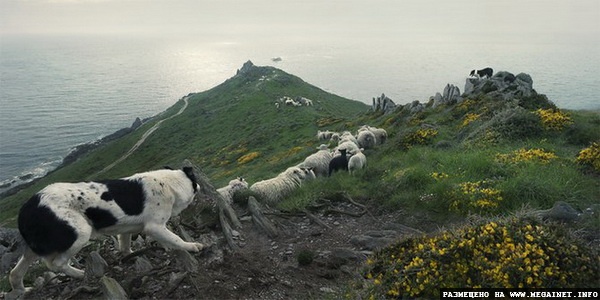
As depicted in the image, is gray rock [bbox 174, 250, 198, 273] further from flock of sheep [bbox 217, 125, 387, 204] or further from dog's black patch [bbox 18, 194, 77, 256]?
flock of sheep [bbox 217, 125, 387, 204]

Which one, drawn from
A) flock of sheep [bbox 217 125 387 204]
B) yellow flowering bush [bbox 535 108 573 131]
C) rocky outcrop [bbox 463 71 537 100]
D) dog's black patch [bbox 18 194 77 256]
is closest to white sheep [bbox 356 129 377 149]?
flock of sheep [bbox 217 125 387 204]

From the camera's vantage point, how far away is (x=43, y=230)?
7352 mm

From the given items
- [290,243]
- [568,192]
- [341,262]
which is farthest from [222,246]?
[568,192]

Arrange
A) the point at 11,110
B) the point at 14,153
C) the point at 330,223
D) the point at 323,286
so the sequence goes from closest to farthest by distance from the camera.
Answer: the point at 323,286 → the point at 330,223 → the point at 14,153 → the point at 11,110

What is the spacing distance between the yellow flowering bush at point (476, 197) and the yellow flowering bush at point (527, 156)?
2570 millimetres

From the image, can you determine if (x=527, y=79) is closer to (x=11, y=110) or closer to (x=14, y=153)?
(x=14, y=153)

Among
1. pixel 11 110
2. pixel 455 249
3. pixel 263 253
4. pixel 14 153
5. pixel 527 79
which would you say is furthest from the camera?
pixel 11 110

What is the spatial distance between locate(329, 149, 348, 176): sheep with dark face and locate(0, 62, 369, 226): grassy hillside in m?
13.0

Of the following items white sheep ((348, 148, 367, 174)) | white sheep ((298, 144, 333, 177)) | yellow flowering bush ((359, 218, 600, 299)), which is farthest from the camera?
white sheep ((298, 144, 333, 177))

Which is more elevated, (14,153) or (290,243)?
(290,243)

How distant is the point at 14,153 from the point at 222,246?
5401 inches

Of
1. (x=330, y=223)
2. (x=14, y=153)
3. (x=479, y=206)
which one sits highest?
(x=479, y=206)

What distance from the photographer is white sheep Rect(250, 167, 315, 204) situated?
15727 mm

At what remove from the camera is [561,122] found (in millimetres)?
17656
